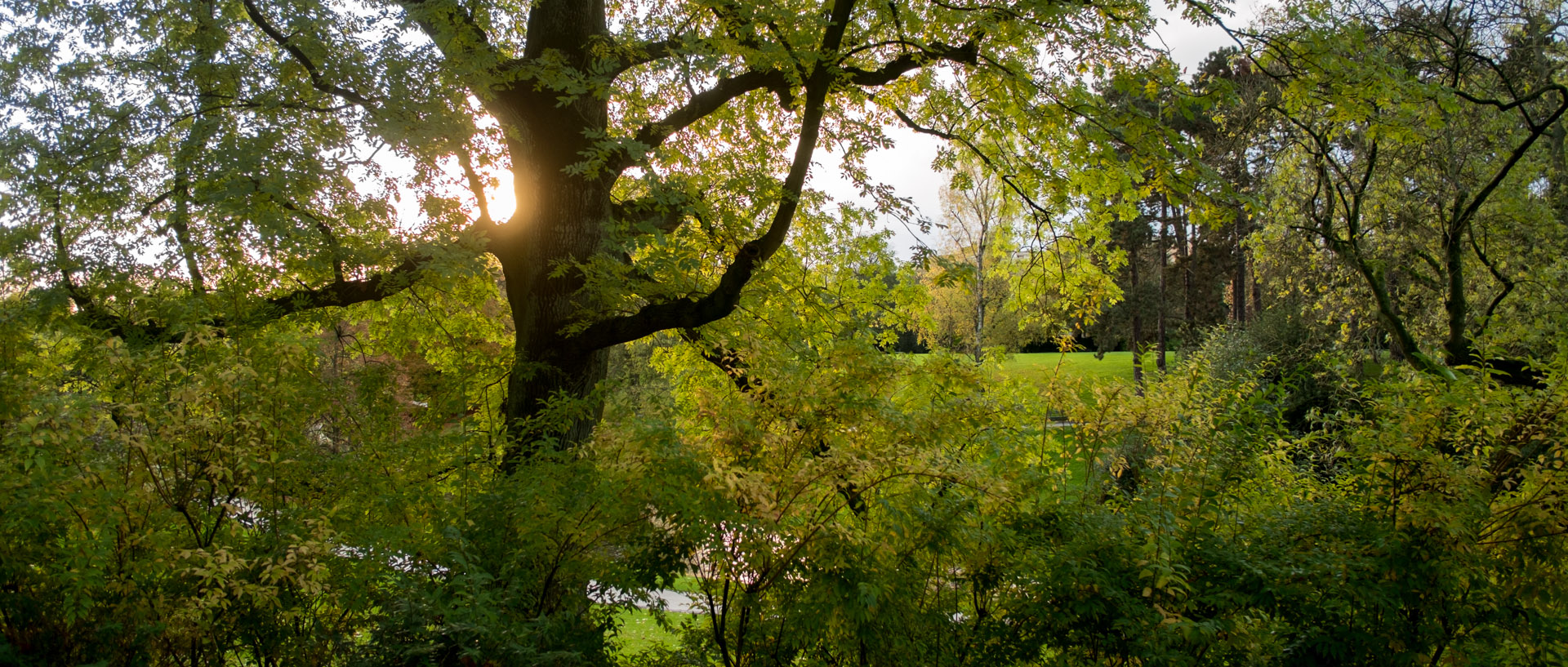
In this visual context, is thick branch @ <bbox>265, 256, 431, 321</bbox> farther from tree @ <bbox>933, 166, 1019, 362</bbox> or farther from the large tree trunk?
tree @ <bbox>933, 166, 1019, 362</bbox>

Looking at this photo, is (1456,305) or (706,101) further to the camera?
(706,101)

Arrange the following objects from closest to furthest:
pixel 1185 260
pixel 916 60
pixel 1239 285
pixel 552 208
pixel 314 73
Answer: pixel 314 73
pixel 916 60
pixel 552 208
pixel 1185 260
pixel 1239 285

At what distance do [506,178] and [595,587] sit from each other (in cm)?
529

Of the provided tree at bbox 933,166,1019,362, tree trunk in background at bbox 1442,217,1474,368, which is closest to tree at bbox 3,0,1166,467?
tree at bbox 933,166,1019,362

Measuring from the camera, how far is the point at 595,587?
11.7 ft

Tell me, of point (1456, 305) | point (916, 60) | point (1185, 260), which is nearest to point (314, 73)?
point (916, 60)

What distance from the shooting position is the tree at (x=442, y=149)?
203 inches

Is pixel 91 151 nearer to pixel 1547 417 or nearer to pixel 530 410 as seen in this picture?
pixel 530 410

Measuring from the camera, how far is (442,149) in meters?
5.47

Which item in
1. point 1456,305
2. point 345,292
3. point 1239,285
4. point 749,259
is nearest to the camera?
point 749,259

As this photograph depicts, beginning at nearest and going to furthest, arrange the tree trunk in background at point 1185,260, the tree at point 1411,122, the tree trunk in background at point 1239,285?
the tree at point 1411,122 → the tree trunk in background at point 1239,285 → the tree trunk in background at point 1185,260

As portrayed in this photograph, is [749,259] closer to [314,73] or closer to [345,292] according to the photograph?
[314,73]

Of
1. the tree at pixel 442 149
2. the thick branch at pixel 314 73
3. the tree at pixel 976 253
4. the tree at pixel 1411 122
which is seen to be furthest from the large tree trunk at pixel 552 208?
the tree at pixel 1411 122

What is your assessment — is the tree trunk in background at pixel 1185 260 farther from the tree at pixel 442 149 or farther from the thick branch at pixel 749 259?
the thick branch at pixel 749 259
